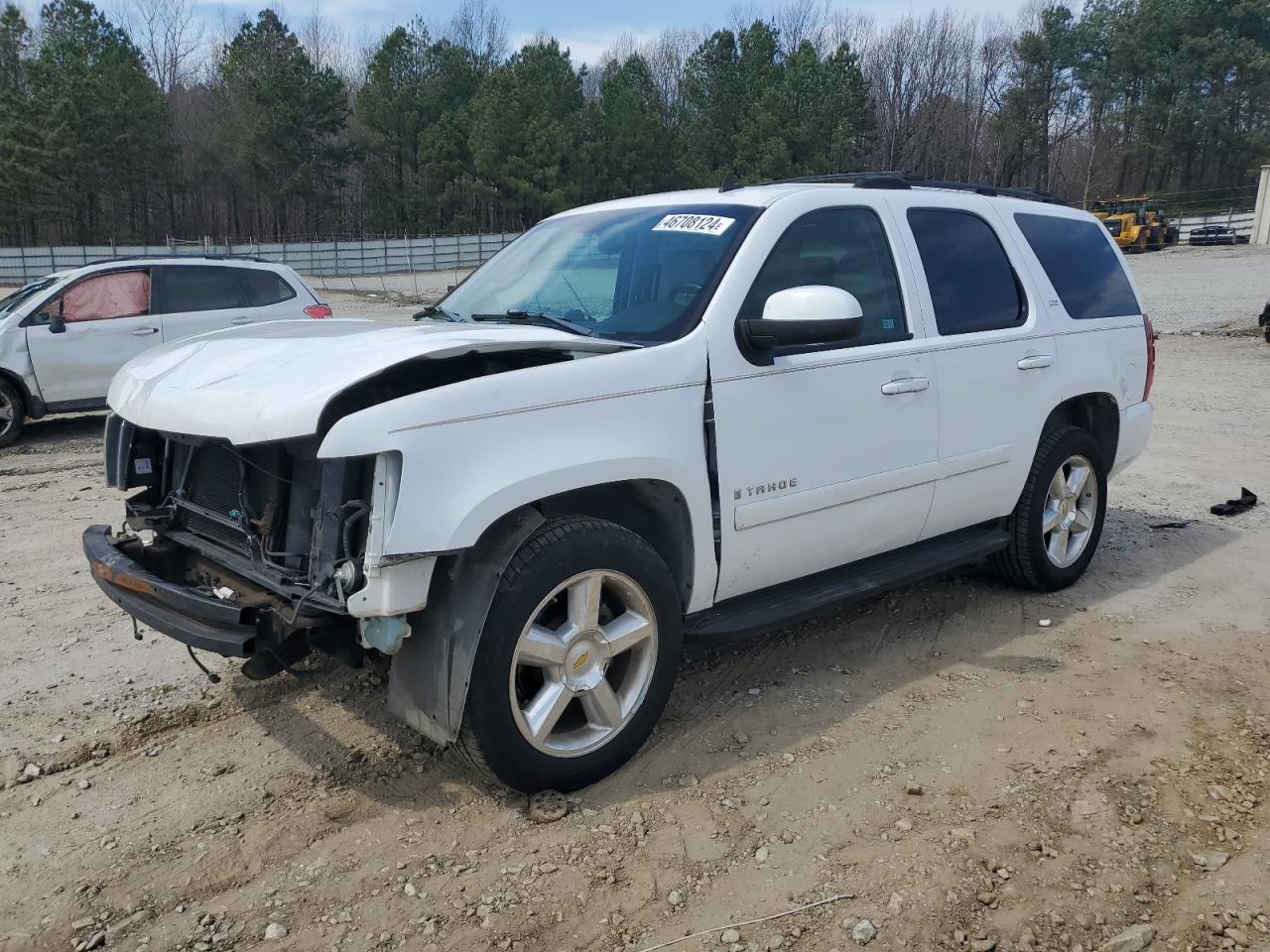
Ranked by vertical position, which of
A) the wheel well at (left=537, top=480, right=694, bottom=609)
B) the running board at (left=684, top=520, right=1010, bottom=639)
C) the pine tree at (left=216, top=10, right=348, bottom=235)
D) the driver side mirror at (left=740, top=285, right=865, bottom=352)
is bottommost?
the running board at (left=684, top=520, right=1010, bottom=639)

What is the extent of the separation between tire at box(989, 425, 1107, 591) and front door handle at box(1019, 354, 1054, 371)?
41cm

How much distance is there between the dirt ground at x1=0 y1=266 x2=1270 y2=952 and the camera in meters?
2.73

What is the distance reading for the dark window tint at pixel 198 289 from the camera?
10.2 metres

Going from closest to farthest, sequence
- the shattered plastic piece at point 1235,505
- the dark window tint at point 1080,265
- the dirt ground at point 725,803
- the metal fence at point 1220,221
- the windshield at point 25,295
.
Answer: the dirt ground at point 725,803
the dark window tint at point 1080,265
the shattered plastic piece at point 1235,505
the windshield at point 25,295
the metal fence at point 1220,221

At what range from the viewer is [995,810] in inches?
127

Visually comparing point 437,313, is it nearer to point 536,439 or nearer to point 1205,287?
point 536,439

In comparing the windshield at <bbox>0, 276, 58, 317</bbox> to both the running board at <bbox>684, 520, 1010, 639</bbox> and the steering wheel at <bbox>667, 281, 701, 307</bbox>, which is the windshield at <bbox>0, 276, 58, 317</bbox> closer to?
the steering wheel at <bbox>667, 281, 701, 307</bbox>

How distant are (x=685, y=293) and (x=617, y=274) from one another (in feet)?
1.44

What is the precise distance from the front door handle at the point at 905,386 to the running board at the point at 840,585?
764 mm

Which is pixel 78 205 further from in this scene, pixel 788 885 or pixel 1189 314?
pixel 788 885

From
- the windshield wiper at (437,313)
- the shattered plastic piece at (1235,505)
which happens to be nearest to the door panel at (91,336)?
the windshield wiper at (437,313)

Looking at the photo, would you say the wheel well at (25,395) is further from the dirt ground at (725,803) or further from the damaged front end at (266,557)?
the damaged front end at (266,557)

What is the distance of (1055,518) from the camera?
5176 millimetres

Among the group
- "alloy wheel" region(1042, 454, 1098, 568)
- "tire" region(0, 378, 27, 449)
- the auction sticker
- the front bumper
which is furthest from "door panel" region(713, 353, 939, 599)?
"tire" region(0, 378, 27, 449)
